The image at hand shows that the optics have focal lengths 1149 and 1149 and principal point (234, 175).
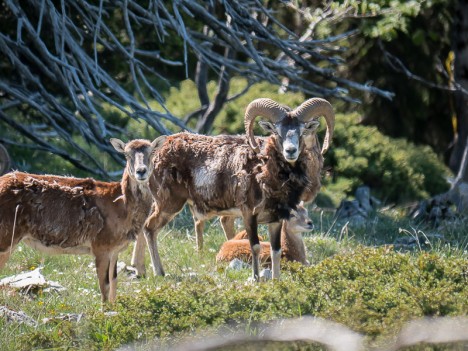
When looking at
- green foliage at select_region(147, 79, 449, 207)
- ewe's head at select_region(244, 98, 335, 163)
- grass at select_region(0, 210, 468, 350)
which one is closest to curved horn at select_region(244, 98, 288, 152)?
ewe's head at select_region(244, 98, 335, 163)

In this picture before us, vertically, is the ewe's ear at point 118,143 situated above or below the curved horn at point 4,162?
above

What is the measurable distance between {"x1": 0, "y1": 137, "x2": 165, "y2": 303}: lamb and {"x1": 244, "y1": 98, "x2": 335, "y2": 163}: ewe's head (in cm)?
178

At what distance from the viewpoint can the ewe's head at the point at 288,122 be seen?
12.1 m

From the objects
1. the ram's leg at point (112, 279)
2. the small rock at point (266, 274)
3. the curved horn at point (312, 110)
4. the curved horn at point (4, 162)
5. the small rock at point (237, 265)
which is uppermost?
the curved horn at point (312, 110)

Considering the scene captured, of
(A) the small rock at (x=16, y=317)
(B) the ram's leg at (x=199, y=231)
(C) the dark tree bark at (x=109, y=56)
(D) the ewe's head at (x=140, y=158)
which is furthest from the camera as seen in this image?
(C) the dark tree bark at (x=109, y=56)

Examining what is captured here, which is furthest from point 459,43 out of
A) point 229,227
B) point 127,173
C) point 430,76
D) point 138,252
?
point 127,173

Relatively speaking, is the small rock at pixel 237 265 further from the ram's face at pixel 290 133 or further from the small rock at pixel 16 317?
the small rock at pixel 16 317

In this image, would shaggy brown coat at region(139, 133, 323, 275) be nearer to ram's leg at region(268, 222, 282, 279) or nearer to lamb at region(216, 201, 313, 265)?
ram's leg at region(268, 222, 282, 279)

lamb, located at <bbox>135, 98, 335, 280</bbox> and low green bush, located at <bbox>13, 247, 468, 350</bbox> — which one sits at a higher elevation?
lamb, located at <bbox>135, 98, 335, 280</bbox>

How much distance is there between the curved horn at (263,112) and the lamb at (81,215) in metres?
1.97

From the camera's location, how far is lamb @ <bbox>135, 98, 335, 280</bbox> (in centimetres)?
1230

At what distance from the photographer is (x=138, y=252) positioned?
12828mm

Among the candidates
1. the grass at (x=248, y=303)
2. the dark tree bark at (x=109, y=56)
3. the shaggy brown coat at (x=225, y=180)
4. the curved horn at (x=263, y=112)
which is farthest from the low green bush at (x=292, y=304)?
the dark tree bark at (x=109, y=56)

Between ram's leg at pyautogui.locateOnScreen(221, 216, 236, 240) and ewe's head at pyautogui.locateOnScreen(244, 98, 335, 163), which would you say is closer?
ewe's head at pyautogui.locateOnScreen(244, 98, 335, 163)
